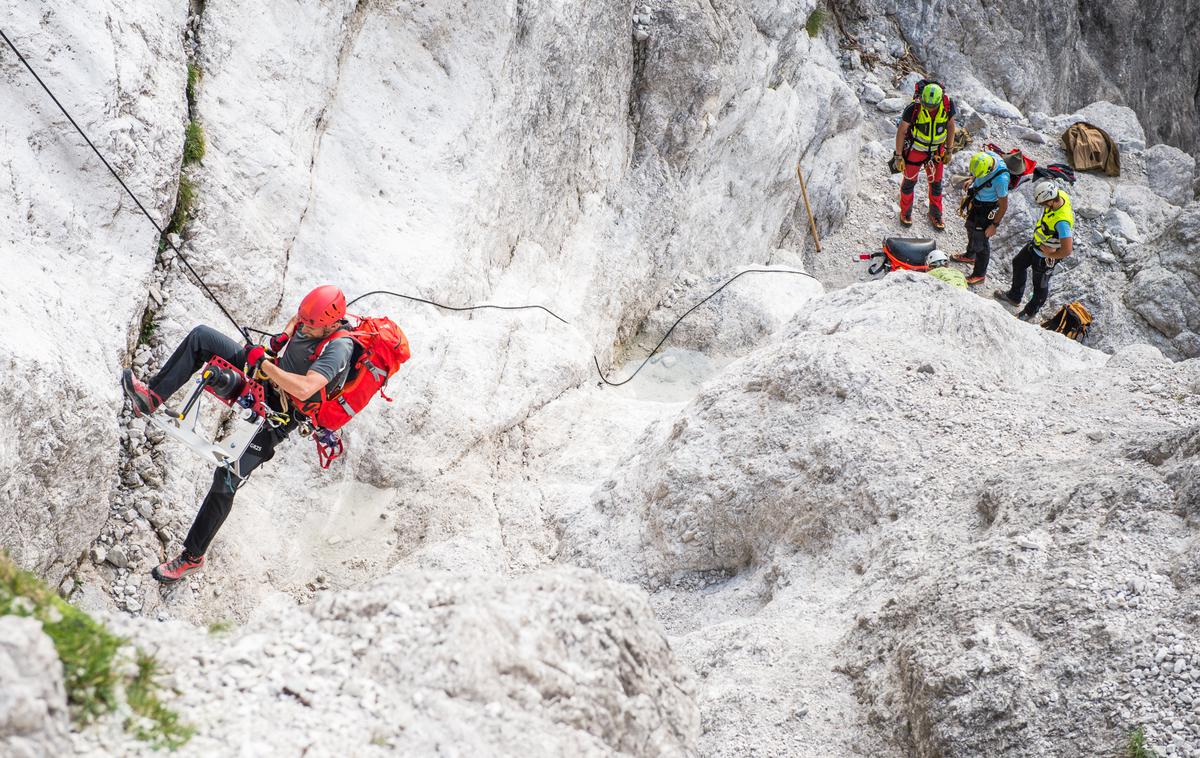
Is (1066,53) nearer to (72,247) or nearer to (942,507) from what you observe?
(942,507)

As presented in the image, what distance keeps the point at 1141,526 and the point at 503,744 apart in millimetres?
4184

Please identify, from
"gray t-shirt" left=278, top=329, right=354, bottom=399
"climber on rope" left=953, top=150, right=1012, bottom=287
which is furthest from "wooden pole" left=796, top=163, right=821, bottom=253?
"gray t-shirt" left=278, top=329, right=354, bottom=399

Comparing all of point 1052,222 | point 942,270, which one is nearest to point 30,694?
point 942,270

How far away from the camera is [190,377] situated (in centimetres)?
776

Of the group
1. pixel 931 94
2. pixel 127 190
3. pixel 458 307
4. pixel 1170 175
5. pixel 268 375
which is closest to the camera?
pixel 268 375

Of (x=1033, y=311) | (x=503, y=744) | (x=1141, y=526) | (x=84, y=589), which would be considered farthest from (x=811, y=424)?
(x=1033, y=311)

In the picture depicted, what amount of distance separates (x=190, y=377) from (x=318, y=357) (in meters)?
1.03

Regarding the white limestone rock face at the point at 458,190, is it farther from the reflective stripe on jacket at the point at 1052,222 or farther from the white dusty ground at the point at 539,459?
the reflective stripe on jacket at the point at 1052,222

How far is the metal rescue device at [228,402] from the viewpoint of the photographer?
754 centimetres

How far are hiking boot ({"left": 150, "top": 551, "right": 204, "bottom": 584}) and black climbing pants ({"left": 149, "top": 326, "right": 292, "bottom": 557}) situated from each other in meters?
0.07

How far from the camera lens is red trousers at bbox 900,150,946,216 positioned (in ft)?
64.1

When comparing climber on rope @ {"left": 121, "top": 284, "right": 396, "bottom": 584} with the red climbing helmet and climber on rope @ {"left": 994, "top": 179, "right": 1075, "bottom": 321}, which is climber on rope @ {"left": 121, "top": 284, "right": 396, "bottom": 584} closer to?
the red climbing helmet

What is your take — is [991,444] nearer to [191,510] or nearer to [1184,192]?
[191,510]

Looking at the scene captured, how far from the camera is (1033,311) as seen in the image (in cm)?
1783
